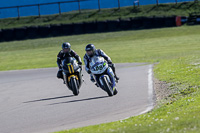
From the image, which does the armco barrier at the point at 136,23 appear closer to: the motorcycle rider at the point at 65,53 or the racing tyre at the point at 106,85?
the motorcycle rider at the point at 65,53

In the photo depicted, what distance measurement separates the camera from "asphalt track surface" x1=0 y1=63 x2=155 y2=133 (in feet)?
26.0

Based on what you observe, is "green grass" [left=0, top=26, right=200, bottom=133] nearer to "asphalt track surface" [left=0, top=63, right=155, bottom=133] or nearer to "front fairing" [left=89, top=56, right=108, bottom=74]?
"asphalt track surface" [left=0, top=63, right=155, bottom=133]

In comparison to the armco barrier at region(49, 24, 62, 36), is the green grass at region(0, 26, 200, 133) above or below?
below

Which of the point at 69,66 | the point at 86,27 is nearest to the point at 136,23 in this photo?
the point at 86,27

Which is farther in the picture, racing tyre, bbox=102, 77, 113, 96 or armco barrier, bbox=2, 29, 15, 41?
armco barrier, bbox=2, 29, 15, 41

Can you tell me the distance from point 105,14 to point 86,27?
5025mm

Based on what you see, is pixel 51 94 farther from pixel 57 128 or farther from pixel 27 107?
pixel 57 128

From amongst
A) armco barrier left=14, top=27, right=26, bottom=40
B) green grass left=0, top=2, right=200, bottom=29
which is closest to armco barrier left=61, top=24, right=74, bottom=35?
green grass left=0, top=2, right=200, bottom=29

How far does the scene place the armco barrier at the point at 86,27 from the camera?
132ft

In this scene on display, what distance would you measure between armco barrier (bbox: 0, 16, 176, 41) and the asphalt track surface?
26.6 m

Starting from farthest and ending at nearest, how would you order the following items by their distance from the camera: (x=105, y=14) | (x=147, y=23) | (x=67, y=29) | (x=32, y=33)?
(x=105, y=14) < (x=32, y=33) < (x=67, y=29) < (x=147, y=23)

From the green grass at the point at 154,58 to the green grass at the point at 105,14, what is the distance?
4308mm

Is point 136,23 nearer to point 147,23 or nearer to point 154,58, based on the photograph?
point 147,23

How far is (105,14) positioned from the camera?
45812 millimetres
